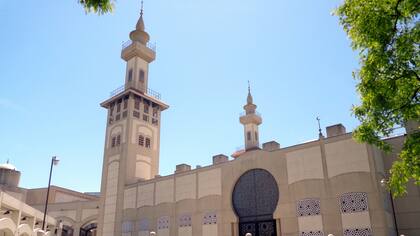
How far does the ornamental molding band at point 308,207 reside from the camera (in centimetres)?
2202

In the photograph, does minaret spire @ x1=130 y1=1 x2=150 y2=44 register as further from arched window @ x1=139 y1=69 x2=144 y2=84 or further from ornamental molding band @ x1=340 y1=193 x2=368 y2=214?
ornamental molding band @ x1=340 y1=193 x2=368 y2=214

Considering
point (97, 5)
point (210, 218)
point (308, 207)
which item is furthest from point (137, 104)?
point (97, 5)

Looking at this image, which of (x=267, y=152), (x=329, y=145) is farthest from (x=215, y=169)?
(x=329, y=145)

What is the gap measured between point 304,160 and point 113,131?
23113 millimetres

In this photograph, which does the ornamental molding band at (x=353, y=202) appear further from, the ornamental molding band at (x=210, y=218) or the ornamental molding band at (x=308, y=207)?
the ornamental molding band at (x=210, y=218)

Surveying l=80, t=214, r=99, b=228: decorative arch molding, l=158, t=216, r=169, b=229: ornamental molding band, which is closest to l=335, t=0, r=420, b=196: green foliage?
l=158, t=216, r=169, b=229: ornamental molding band

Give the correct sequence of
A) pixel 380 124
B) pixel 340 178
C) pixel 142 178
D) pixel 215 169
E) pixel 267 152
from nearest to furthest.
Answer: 1. pixel 380 124
2. pixel 340 178
3. pixel 267 152
4. pixel 215 169
5. pixel 142 178

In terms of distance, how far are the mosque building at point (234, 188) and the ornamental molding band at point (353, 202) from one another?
58 millimetres

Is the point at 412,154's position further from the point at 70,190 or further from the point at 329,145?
the point at 70,190

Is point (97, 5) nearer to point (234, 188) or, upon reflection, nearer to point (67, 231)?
point (234, 188)

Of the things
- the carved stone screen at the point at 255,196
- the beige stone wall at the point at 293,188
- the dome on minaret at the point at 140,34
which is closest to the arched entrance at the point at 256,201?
the carved stone screen at the point at 255,196

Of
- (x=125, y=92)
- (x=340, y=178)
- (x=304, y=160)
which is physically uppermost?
(x=125, y=92)

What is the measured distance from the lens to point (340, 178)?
21547mm

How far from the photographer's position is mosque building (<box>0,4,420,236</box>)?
67.9 feet
